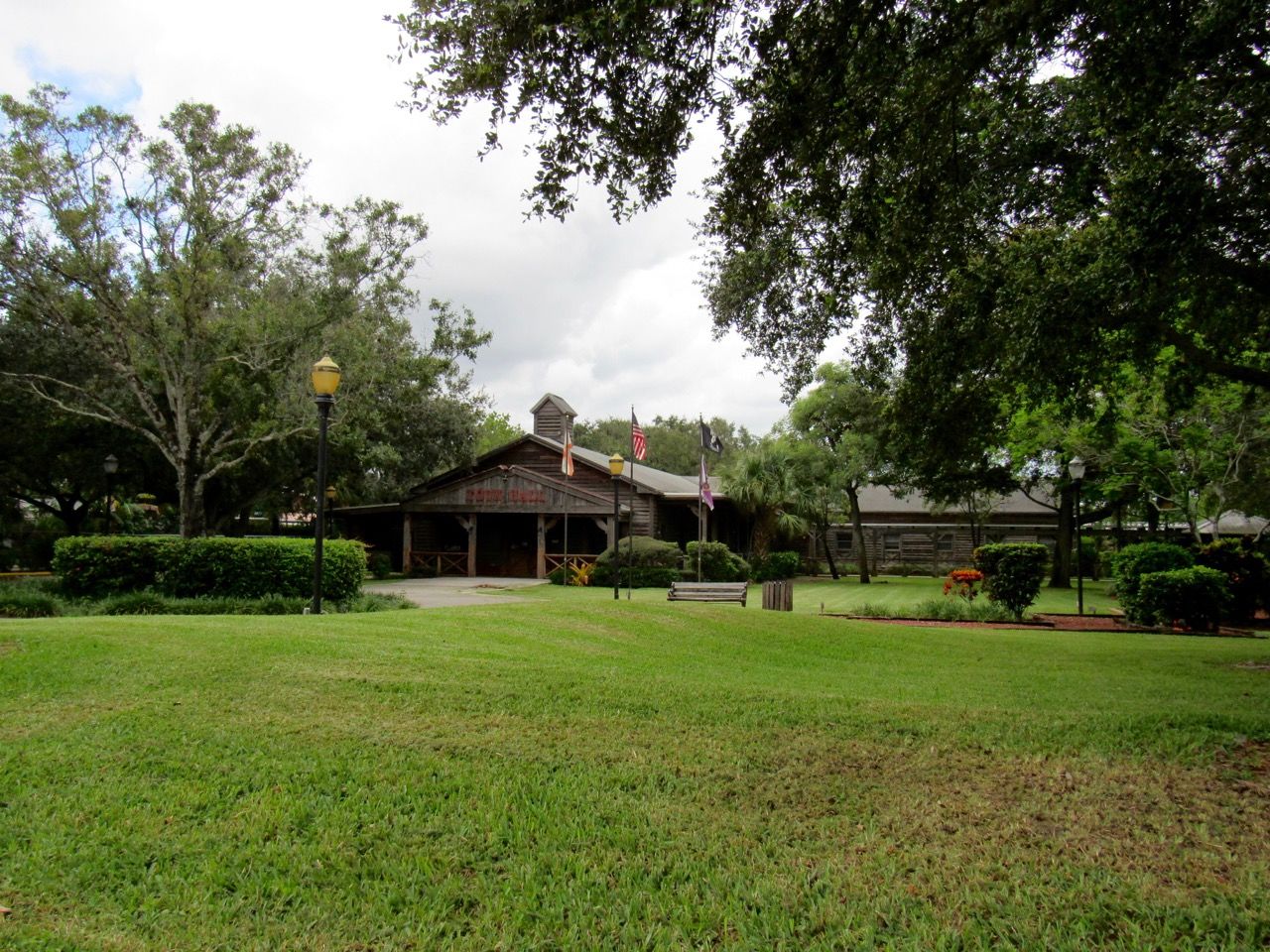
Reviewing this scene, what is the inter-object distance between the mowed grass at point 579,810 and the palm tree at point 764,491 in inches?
933

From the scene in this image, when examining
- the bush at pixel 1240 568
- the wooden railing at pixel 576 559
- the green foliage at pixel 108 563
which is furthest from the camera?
the wooden railing at pixel 576 559

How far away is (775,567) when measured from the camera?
30891 mm

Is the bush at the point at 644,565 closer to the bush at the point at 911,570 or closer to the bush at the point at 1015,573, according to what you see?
the bush at the point at 1015,573

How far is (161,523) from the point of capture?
3694 centimetres

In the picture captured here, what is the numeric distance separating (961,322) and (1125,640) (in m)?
8.56

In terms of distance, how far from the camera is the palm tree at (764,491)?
101 ft

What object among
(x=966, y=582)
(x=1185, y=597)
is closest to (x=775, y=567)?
(x=966, y=582)

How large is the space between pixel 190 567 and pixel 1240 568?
21.6 meters

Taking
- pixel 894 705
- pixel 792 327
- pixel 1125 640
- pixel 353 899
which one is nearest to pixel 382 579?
pixel 792 327

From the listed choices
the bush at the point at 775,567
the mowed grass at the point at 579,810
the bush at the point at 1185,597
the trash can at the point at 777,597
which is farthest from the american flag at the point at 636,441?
the mowed grass at the point at 579,810

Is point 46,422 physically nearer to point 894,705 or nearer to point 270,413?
point 270,413

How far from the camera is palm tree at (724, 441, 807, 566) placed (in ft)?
101

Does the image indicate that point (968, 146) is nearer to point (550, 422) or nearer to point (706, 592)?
point (706, 592)

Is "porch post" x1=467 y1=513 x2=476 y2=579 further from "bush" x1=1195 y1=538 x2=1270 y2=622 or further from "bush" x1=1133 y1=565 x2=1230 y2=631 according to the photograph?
"bush" x1=1195 y1=538 x2=1270 y2=622
